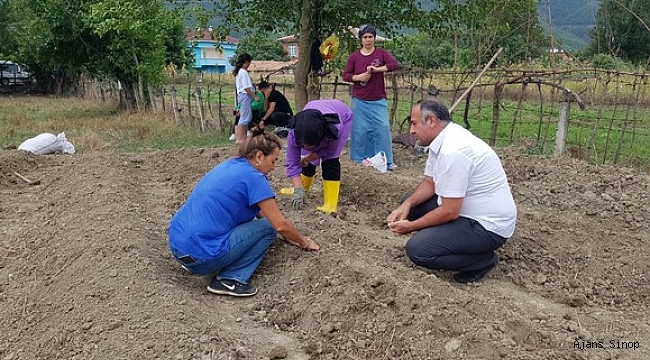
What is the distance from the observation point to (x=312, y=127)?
14.7ft

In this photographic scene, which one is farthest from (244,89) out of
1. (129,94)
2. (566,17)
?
(566,17)

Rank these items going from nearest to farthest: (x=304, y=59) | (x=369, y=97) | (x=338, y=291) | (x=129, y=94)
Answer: (x=338, y=291) < (x=369, y=97) < (x=304, y=59) < (x=129, y=94)

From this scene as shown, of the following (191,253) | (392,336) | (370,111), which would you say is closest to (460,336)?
(392,336)

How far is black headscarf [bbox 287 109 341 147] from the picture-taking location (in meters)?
4.48

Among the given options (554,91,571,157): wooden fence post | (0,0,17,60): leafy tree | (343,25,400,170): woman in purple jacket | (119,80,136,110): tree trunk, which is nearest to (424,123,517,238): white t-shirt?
(343,25,400,170): woman in purple jacket

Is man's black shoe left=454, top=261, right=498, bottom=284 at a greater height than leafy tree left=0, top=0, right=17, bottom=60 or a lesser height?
lesser

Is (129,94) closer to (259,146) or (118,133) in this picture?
(118,133)

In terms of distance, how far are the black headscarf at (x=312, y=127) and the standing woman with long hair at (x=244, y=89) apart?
4355 mm

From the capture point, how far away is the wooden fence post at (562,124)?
7.15 meters

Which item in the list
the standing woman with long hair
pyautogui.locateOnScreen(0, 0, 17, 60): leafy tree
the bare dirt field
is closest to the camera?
the bare dirt field

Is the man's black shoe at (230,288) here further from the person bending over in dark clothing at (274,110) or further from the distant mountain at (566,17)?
the distant mountain at (566,17)

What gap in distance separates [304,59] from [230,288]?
5950 mm

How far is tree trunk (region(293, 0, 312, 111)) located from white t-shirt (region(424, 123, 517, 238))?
5175mm

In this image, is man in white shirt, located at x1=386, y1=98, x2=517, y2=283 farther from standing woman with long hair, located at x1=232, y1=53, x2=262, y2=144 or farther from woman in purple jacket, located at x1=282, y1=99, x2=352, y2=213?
standing woman with long hair, located at x1=232, y1=53, x2=262, y2=144
